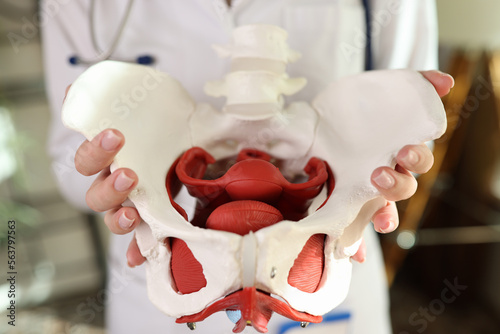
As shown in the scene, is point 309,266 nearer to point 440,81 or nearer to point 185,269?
point 185,269

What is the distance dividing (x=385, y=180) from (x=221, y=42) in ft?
1.14

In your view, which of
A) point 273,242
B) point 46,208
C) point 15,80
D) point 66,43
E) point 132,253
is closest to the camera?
point 273,242

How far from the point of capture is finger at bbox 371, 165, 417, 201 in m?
0.35

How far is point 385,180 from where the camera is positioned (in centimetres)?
36

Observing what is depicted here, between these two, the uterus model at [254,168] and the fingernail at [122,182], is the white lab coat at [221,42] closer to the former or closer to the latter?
the uterus model at [254,168]

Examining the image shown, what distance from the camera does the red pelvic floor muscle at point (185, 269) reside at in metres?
0.36

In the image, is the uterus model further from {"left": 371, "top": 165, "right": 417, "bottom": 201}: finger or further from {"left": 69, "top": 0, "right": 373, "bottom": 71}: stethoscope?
{"left": 69, "top": 0, "right": 373, "bottom": 71}: stethoscope

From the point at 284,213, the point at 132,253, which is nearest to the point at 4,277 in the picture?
the point at 132,253

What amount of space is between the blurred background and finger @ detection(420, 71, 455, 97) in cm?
79

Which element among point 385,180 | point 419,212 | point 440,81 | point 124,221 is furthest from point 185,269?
point 419,212

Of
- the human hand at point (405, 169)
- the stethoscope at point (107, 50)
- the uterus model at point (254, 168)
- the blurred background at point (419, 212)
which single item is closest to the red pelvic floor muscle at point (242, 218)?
the uterus model at point (254, 168)

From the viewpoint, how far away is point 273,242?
32 centimetres

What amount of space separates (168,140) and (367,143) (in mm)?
213

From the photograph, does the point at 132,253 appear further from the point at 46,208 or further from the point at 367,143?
the point at 46,208
